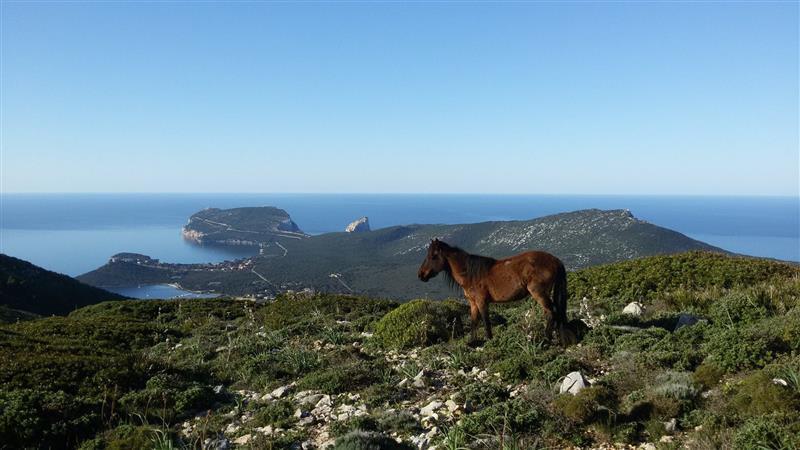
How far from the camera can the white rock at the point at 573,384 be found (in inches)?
262

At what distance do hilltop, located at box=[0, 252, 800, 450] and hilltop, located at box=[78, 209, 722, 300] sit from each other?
2696 inches

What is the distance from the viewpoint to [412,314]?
1168 centimetres

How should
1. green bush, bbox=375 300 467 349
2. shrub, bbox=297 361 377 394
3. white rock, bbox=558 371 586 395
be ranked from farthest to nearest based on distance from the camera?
green bush, bbox=375 300 467 349 < shrub, bbox=297 361 377 394 < white rock, bbox=558 371 586 395

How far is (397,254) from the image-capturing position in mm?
147625

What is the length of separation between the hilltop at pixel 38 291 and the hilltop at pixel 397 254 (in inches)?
1865

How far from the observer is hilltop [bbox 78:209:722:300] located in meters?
90.9

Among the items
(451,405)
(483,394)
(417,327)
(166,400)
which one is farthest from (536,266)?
(166,400)

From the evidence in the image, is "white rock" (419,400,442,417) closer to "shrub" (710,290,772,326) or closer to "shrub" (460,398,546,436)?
"shrub" (460,398,546,436)

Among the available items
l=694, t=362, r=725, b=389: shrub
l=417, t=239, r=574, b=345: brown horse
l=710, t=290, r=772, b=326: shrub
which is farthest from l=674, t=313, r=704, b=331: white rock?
l=694, t=362, r=725, b=389: shrub

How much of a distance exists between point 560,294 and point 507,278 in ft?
3.52

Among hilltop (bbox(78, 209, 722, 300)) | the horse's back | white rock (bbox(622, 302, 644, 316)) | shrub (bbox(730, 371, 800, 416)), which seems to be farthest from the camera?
hilltop (bbox(78, 209, 722, 300))

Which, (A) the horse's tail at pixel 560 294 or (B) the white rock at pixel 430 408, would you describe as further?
(A) the horse's tail at pixel 560 294

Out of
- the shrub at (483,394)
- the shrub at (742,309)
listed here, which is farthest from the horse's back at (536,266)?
the shrub at (742,309)

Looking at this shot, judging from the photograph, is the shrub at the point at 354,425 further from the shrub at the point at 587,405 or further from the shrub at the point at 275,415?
the shrub at the point at 587,405
